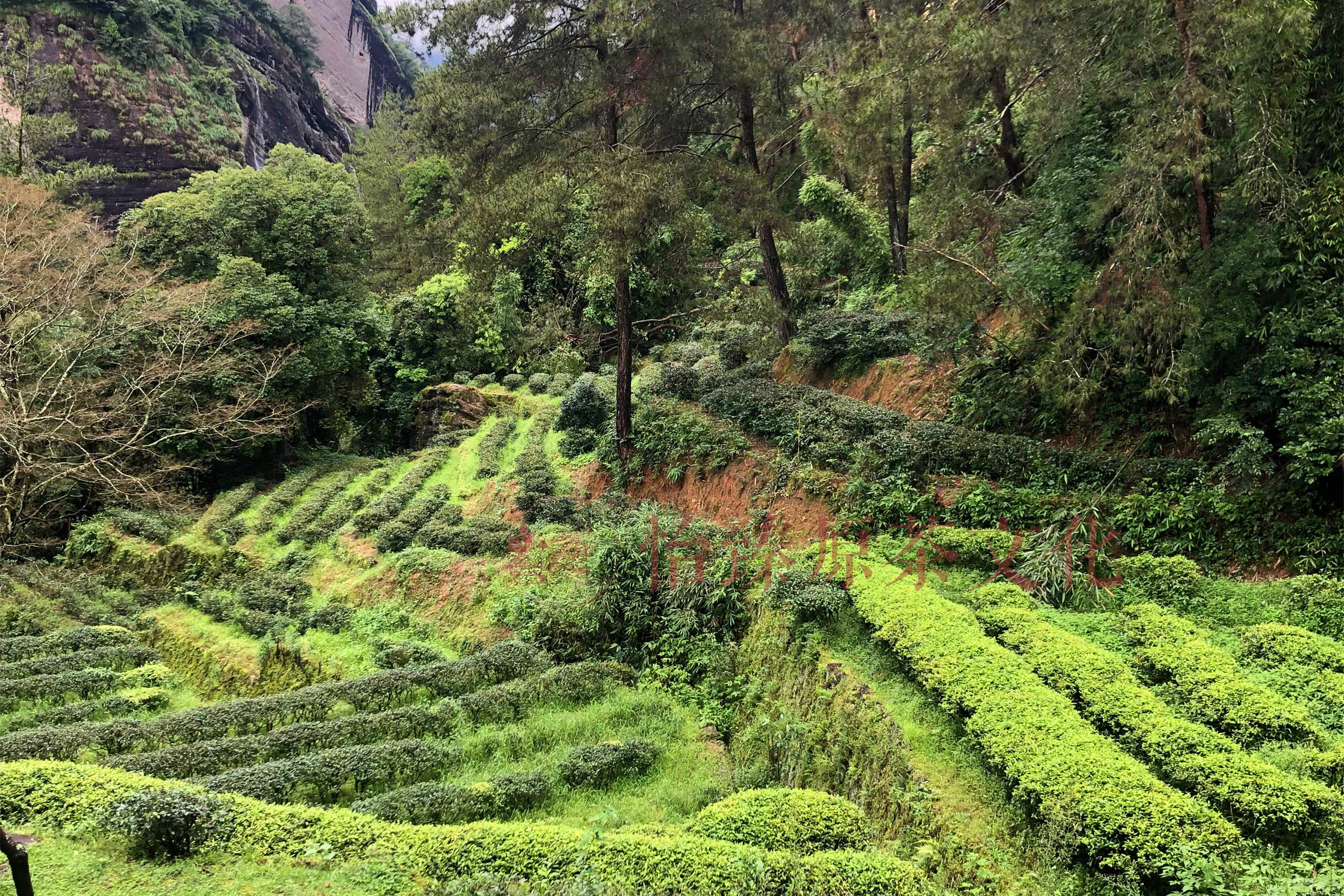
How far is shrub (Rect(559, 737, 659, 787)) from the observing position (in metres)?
7.50

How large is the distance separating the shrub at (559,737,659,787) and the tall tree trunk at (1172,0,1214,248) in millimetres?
8655

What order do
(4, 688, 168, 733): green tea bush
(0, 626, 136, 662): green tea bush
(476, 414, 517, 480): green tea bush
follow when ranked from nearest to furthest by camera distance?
1. (4, 688, 168, 733): green tea bush
2. (0, 626, 136, 662): green tea bush
3. (476, 414, 517, 480): green tea bush

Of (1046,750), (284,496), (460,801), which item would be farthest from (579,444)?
(1046,750)

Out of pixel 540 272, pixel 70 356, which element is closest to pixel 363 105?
pixel 540 272

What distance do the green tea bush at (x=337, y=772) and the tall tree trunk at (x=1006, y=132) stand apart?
1282 centimetres

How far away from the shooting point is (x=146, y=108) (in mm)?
40719

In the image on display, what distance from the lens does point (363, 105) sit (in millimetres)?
80375

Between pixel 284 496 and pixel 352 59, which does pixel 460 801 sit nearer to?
pixel 284 496

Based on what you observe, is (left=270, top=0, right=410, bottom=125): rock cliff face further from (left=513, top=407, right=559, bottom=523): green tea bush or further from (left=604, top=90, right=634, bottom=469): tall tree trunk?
(left=604, top=90, right=634, bottom=469): tall tree trunk

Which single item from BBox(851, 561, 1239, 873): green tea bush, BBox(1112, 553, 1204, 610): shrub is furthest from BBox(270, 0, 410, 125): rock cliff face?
BBox(1112, 553, 1204, 610): shrub

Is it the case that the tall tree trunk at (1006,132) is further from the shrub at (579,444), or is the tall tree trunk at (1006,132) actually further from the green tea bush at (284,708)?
the green tea bush at (284,708)

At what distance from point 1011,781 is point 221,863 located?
20.7 ft

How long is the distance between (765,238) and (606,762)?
11564 millimetres

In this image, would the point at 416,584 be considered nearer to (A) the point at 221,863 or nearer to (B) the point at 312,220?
(A) the point at 221,863
